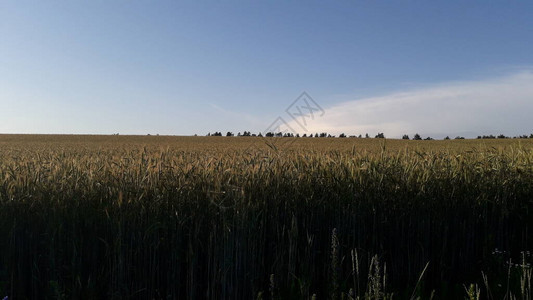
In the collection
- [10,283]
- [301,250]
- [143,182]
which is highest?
[143,182]

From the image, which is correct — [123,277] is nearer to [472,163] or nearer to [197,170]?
[197,170]

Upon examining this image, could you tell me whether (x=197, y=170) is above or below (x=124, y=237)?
above

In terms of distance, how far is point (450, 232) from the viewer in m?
5.15

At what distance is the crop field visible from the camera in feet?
12.5

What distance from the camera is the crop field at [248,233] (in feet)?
12.5

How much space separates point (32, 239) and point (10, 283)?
0.47 metres

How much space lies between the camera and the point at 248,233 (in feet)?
13.0

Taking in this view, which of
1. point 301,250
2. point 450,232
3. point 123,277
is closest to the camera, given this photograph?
point 123,277

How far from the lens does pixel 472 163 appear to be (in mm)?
6211

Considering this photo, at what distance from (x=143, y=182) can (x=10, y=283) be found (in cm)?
155

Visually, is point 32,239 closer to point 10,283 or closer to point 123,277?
point 10,283

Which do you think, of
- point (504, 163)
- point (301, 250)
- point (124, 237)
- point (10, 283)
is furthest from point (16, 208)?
point (504, 163)

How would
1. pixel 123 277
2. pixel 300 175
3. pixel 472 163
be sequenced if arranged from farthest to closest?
pixel 472 163 → pixel 300 175 → pixel 123 277

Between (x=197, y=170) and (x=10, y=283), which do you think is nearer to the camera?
(x=10, y=283)
